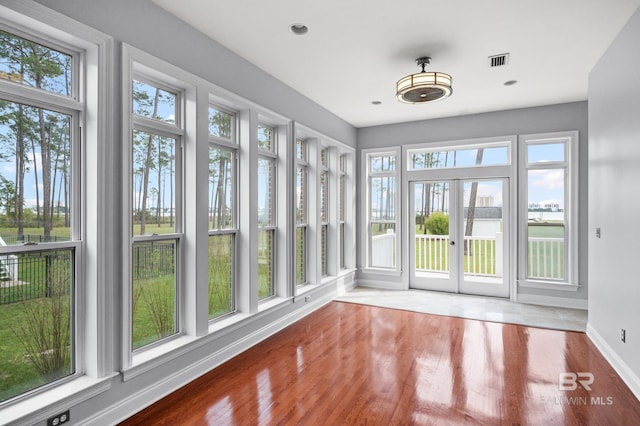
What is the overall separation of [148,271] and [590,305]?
4.58 meters

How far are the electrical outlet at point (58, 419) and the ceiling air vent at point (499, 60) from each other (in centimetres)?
459

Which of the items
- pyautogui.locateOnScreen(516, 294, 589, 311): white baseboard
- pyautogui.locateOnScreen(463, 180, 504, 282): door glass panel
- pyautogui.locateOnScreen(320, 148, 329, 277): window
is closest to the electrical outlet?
pyautogui.locateOnScreen(320, 148, 329, 277): window

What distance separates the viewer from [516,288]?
5348 mm

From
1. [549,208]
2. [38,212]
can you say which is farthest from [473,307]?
[38,212]

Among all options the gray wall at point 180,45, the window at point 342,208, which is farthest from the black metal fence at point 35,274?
the window at point 342,208

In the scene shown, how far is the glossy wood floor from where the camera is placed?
2410mm

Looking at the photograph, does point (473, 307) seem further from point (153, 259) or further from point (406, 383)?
point (153, 259)

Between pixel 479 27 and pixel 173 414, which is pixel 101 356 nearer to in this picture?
pixel 173 414

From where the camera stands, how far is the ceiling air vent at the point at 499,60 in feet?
11.6

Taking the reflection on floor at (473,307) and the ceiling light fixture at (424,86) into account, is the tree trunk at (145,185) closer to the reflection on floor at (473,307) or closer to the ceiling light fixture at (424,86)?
the ceiling light fixture at (424,86)

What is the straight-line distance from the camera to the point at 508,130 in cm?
539

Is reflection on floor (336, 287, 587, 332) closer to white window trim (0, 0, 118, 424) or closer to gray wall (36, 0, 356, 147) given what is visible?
gray wall (36, 0, 356, 147)

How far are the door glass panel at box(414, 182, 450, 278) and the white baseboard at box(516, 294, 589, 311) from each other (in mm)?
1208

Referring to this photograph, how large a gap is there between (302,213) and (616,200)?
3.49 metres
